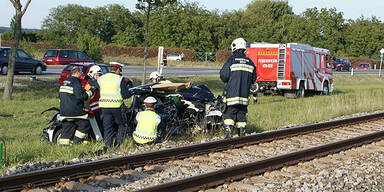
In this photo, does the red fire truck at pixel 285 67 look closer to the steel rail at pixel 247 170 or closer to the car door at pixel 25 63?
the car door at pixel 25 63

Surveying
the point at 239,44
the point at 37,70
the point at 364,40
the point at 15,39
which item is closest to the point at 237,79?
the point at 239,44

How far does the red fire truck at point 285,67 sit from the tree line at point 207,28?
40352mm

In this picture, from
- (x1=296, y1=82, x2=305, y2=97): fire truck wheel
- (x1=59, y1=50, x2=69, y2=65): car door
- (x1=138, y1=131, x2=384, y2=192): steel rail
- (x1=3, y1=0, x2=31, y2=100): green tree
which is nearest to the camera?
(x1=138, y1=131, x2=384, y2=192): steel rail

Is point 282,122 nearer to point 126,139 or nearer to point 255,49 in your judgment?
point 126,139

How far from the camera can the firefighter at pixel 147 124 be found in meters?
9.63

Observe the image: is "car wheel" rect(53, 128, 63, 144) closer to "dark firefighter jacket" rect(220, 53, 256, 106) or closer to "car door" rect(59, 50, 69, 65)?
"dark firefighter jacket" rect(220, 53, 256, 106)

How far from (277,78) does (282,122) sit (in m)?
10.4

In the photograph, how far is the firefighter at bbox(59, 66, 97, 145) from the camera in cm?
941

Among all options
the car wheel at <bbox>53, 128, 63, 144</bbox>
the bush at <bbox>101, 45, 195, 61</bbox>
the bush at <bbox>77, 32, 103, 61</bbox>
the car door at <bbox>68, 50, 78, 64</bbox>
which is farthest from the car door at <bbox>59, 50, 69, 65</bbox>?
the car wheel at <bbox>53, 128, 63, 144</bbox>

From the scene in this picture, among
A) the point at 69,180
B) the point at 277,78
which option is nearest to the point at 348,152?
the point at 69,180

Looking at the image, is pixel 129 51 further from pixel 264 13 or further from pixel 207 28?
pixel 264 13

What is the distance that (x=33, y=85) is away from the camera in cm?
2267

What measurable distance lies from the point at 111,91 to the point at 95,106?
3.65ft

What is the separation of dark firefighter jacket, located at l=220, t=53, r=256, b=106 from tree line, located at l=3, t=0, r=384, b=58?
2238 inches
